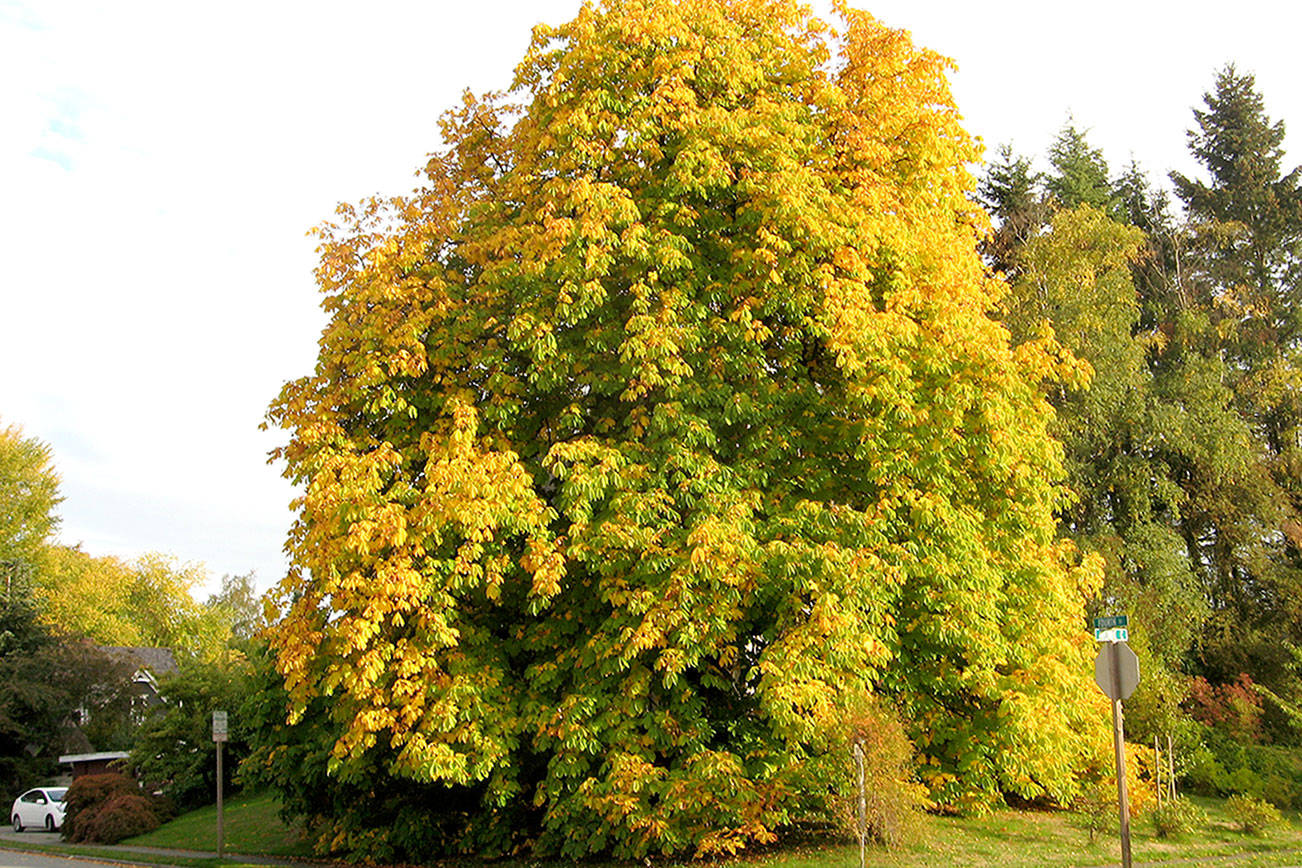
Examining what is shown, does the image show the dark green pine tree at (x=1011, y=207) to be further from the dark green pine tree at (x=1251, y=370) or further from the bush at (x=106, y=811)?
the bush at (x=106, y=811)

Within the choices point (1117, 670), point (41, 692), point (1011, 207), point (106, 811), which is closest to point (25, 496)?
point (41, 692)

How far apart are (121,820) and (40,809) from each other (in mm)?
8525

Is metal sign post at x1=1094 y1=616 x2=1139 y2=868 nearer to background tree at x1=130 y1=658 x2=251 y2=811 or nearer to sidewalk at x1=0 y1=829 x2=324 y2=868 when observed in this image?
sidewalk at x1=0 y1=829 x2=324 y2=868

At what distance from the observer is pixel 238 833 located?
2470cm

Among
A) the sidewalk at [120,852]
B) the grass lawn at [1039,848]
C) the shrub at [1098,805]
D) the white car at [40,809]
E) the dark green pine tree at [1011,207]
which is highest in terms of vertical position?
the dark green pine tree at [1011,207]

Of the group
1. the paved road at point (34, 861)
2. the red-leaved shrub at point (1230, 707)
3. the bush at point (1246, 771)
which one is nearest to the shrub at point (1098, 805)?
the bush at point (1246, 771)

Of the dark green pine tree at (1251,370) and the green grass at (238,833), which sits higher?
the dark green pine tree at (1251,370)

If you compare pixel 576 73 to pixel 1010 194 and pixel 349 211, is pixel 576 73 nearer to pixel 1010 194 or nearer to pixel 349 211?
pixel 349 211

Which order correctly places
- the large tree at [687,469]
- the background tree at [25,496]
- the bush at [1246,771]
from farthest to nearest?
the background tree at [25,496] → the bush at [1246,771] → the large tree at [687,469]

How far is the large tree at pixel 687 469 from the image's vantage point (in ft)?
43.4

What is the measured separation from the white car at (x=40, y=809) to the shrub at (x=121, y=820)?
6.61 metres

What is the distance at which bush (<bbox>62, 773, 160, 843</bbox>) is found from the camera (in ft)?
87.4

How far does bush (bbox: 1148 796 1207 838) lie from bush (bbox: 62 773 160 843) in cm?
2400

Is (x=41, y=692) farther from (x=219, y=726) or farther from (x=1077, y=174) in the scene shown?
(x=1077, y=174)
